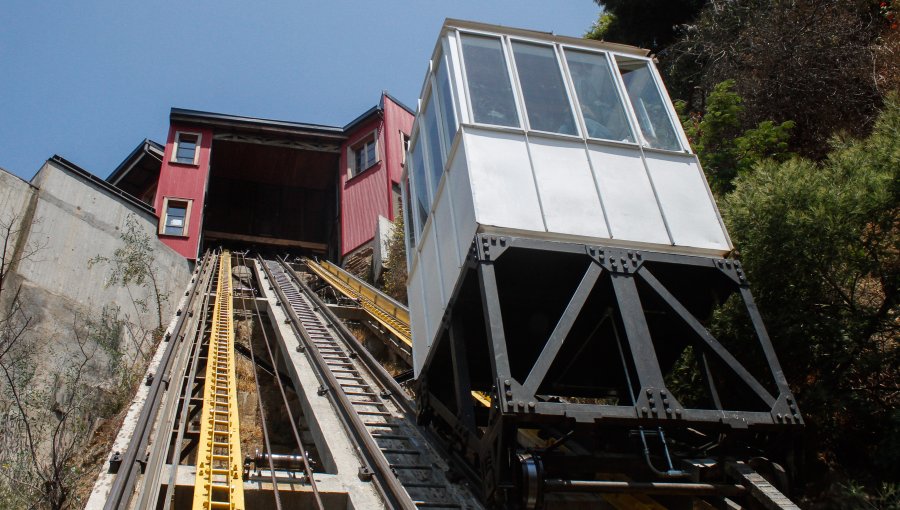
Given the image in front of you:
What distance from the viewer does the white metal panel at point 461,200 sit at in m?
5.98

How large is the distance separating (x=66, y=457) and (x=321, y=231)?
2256 cm

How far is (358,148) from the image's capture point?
24812mm

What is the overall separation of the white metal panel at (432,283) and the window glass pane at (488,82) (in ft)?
4.76

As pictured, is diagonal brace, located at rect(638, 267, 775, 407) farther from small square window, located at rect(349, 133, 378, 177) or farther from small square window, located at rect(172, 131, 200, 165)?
small square window, located at rect(172, 131, 200, 165)

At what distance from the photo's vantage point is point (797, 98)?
1249 cm

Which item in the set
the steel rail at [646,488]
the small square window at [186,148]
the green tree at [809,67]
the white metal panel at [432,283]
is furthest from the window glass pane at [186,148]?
the steel rail at [646,488]

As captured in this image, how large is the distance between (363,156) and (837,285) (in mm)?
19177

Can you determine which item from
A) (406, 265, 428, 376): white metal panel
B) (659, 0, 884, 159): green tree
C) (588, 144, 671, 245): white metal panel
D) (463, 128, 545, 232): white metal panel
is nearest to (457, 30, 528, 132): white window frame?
(463, 128, 545, 232): white metal panel

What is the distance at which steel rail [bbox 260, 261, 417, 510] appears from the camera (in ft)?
17.5

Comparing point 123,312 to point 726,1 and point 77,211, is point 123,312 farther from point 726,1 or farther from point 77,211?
point 726,1

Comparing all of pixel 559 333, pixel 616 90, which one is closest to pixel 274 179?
pixel 616 90

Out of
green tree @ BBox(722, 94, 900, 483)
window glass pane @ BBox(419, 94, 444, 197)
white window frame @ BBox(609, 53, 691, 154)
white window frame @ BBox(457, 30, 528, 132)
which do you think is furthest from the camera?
window glass pane @ BBox(419, 94, 444, 197)

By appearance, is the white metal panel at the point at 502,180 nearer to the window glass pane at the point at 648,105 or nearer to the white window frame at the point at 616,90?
the white window frame at the point at 616,90

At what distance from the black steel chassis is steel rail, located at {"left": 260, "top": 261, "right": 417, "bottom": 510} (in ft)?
2.19
